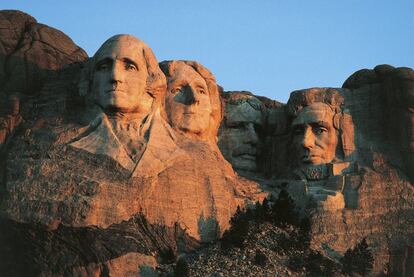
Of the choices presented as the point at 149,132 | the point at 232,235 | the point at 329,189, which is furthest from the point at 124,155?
the point at 329,189

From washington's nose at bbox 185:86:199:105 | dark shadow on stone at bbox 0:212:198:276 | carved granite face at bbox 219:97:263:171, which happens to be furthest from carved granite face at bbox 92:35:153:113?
carved granite face at bbox 219:97:263:171

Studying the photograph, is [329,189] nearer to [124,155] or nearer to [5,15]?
[124,155]

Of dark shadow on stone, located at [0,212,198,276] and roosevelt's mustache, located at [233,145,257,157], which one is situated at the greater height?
roosevelt's mustache, located at [233,145,257,157]

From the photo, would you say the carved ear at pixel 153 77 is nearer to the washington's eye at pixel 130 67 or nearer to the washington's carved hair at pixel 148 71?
the washington's carved hair at pixel 148 71

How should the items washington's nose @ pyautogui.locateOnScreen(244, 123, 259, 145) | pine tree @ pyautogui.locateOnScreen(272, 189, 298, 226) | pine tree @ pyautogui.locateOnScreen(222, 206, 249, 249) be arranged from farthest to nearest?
washington's nose @ pyautogui.locateOnScreen(244, 123, 259, 145) → pine tree @ pyautogui.locateOnScreen(272, 189, 298, 226) → pine tree @ pyautogui.locateOnScreen(222, 206, 249, 249)

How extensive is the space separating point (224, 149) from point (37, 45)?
565cm

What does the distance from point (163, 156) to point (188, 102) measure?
104 inches

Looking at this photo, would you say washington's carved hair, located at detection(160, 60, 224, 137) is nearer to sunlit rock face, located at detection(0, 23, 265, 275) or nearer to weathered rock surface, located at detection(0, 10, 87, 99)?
sunlit rock face, located at detection(0, 23, 265, 275)

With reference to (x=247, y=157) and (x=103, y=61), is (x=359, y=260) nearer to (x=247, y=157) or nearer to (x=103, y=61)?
(x=247, y=157)

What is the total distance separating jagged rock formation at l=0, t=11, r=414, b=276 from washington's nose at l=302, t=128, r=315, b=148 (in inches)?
1.0

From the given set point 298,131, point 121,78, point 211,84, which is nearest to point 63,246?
point 121,78

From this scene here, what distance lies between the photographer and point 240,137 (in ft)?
115

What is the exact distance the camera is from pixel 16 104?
1278 inches

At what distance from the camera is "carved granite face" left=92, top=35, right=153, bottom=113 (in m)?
31.3
